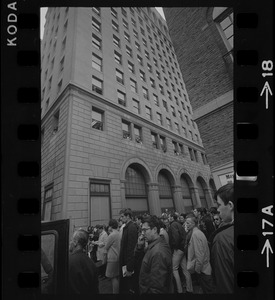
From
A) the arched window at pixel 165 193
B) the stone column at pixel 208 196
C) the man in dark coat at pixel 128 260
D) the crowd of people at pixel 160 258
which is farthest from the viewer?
the stone column at pixel 208 196

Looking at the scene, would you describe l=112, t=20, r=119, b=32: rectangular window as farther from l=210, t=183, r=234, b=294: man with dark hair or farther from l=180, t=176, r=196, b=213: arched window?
l=210, t=183, r=234, b=294: man with dark hair

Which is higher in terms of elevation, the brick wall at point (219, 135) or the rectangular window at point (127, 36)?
the rectangular window at point (127, 36)

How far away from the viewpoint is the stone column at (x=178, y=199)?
53.6ft

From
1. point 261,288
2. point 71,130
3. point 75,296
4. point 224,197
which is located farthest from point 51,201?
point 261,288

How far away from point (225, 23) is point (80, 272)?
26.2ft

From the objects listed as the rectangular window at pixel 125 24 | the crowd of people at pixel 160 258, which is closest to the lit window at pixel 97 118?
the crowd of people at pixel 160 258

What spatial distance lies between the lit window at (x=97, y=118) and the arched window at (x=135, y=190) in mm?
3924

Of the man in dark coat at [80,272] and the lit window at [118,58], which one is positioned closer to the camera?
the man in dark coat at [80,272]

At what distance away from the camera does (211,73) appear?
6660 mm

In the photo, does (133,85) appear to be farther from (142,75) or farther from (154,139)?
(154,139)

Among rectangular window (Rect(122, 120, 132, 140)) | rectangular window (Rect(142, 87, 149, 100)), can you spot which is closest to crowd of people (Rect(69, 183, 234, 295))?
rectangular window (Rect(122, 120, 132, 140))

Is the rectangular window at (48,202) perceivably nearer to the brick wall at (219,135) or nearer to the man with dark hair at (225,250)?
the brick wall at (219,135)

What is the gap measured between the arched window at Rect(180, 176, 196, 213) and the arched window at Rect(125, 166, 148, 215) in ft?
17.6

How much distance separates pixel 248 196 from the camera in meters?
1.46
